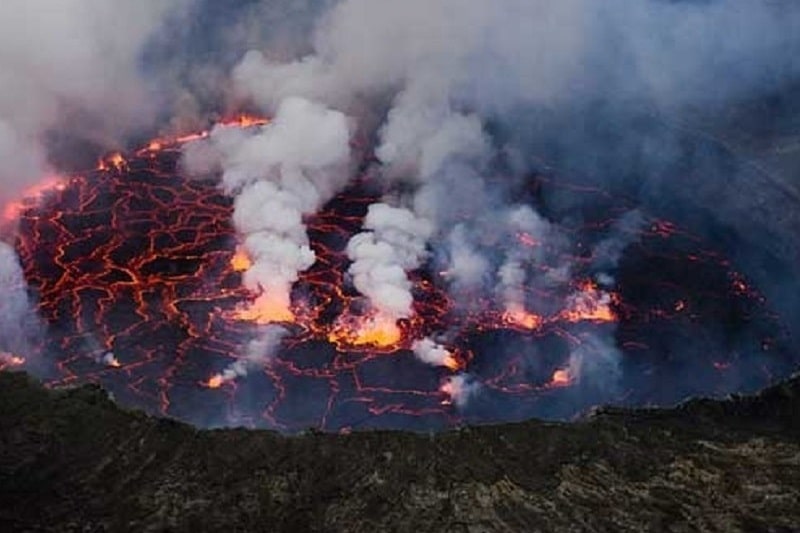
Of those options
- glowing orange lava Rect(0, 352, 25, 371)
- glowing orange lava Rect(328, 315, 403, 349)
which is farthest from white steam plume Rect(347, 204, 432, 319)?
glowing orange lava Rect(0, 352, 25, 371)

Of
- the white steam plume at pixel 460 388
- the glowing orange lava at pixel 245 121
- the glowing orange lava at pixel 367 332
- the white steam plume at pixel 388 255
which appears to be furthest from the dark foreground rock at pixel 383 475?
the glowing orange lava at pixel 245 121

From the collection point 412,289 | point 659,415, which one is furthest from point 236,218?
point 659,415

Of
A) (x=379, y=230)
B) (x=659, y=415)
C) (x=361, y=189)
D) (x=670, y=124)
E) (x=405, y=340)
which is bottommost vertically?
(x=659, y=415)

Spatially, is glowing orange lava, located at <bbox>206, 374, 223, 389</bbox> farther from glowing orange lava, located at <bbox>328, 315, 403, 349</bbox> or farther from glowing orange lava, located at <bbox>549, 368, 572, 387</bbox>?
glowing orange lava, located at <bbox>549, 368, 572, 387</bbox>

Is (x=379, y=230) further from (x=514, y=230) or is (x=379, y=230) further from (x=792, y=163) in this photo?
(x=792, y=163)

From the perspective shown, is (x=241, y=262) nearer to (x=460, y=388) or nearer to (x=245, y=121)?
(x=460, y=388)

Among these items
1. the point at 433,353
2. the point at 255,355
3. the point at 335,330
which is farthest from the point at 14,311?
the point at 433,353
